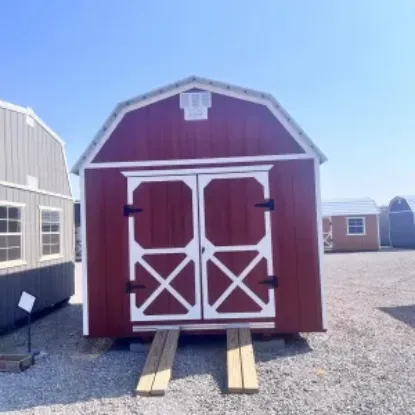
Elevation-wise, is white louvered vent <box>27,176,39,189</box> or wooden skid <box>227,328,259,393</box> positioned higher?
white louvered vent <box>27,176,39,189</box>

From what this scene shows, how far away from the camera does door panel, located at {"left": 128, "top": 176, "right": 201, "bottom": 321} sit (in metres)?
6.40

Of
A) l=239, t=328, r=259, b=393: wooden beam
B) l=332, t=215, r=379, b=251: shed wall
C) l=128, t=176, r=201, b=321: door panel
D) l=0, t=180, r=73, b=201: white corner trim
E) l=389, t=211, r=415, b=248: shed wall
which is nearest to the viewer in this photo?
l=239, t=328, r=259, b=393: wooden beam

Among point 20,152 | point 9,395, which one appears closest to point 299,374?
point 9,395

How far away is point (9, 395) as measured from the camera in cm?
463

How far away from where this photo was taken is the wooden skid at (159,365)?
4.49 metres

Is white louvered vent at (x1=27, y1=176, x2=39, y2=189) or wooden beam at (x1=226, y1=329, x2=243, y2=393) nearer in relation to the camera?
wooden beam at (x1=226, y1=329, x2=243, y2=393)

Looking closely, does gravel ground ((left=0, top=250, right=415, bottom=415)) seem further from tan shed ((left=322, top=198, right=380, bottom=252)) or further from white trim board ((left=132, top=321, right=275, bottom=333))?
tan shed ((left=322, top=198, right=380, bottom=252))

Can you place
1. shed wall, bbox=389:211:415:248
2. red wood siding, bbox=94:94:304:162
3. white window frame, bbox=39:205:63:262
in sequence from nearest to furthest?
red wood siding, bbox=94:94:304:162
white window frame, bbox=39:205:63:262
shed wall, bbox=389:211:415:248

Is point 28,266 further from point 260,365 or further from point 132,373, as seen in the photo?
point 260,365

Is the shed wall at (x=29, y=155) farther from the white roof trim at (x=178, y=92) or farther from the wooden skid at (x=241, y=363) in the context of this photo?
the wooden skid at (x=241, y=363)

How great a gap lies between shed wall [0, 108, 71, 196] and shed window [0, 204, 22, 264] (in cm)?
58

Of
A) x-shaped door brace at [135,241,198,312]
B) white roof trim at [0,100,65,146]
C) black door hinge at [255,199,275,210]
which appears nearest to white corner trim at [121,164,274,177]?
black door hinge at [255,199,275,210]

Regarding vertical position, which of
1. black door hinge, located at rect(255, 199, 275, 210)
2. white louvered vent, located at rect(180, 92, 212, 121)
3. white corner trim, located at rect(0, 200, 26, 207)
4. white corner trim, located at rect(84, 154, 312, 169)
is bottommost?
black door hinge, located at rect(255, 199, 275, 210)

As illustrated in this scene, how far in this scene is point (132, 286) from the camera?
6.43m
